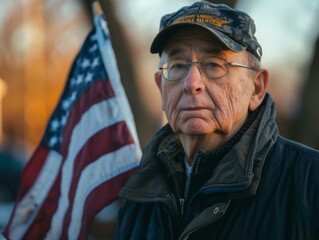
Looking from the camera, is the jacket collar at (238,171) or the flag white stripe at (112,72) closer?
the jacket collar at (238,171)

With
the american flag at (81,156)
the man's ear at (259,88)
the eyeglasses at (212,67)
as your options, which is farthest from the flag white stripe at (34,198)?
the man's ear at (259,88)

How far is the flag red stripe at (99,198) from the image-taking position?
3.43 metres

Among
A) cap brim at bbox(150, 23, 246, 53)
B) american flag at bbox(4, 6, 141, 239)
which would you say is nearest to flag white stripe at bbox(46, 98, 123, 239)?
american flag at bbox(4, 6, 141, 239)

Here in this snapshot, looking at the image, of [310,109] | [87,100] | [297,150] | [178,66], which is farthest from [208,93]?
[310,109]

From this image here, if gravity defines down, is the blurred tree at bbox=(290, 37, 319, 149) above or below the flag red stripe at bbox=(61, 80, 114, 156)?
below

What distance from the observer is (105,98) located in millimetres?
3744

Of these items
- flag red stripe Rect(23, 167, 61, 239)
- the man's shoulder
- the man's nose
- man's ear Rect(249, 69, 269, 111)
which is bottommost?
flag red stripe Rect(23, 167, 61, 239)

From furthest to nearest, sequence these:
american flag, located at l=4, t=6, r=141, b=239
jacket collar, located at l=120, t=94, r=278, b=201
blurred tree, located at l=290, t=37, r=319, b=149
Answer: blurred tree, located at l=290, t=37, r=319, b=149 < american flag, located at l=4, t=6, r=141, b=239 < jacket collar, located at l=120, t=94, r=278, b=201

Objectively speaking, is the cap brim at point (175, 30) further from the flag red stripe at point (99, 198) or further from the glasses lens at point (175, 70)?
the flag red stripe at point (99, 198)

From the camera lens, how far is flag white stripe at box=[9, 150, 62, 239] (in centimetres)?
370

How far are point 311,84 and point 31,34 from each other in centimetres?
1686

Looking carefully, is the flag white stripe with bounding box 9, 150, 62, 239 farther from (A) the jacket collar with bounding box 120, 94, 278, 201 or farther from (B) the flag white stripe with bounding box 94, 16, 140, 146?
(A) the jacket collar with bounding box 120, 94, 278, 201

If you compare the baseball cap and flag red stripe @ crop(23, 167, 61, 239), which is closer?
the baseball cap

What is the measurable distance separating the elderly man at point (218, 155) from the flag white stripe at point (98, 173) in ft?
1.59
